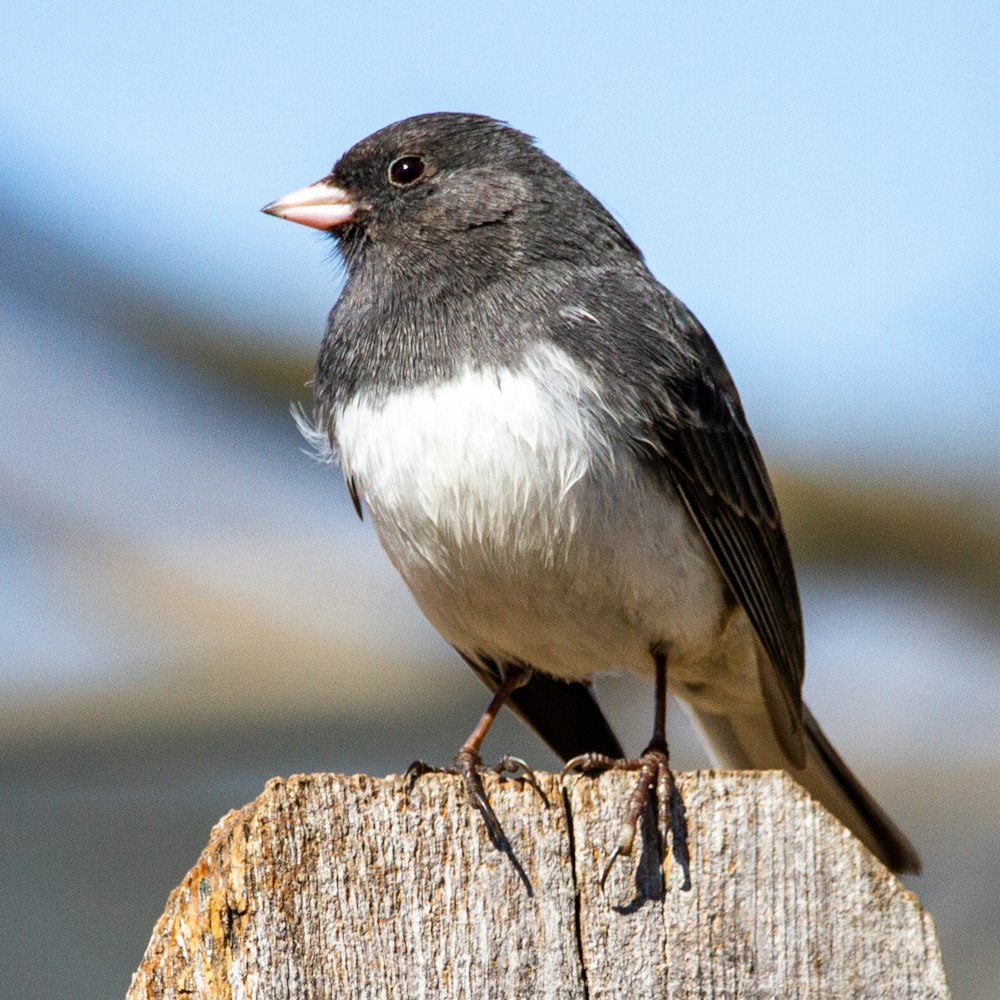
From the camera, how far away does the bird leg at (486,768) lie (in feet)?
5.83

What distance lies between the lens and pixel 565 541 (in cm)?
271

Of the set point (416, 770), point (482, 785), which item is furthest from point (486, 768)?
point (482, 785)

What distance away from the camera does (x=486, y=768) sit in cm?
259

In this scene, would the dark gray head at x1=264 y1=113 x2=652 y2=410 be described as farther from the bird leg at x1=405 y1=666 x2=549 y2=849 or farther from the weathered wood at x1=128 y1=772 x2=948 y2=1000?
the weathered wood at x1=128 y1=772 x2=948 y2=1000

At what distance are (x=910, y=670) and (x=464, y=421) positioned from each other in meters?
2.41

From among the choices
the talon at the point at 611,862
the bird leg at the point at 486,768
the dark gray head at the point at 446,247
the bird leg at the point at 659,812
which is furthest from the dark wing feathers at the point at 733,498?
the talon at the point at 611,862

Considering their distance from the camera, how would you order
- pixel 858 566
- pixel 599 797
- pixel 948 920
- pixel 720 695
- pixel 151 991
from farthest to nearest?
pixel 858 566 < pixel 948 920 < pixel 720 695 < pixel 599 797 < pixel 151 991

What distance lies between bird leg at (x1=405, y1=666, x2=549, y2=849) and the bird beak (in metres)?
1.04

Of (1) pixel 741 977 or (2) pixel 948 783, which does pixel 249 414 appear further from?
(1) pixel 741 977

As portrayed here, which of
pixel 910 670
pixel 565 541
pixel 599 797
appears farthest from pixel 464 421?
pixel 910 670

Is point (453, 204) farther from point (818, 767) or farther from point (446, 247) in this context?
point (818, 767)

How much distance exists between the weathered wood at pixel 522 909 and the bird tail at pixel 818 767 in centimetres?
134

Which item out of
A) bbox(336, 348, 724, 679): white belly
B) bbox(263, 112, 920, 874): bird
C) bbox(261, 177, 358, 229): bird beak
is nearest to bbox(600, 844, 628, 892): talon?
bbox(263, 112, 920, 874): bird

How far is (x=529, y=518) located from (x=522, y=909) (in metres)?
1.04
